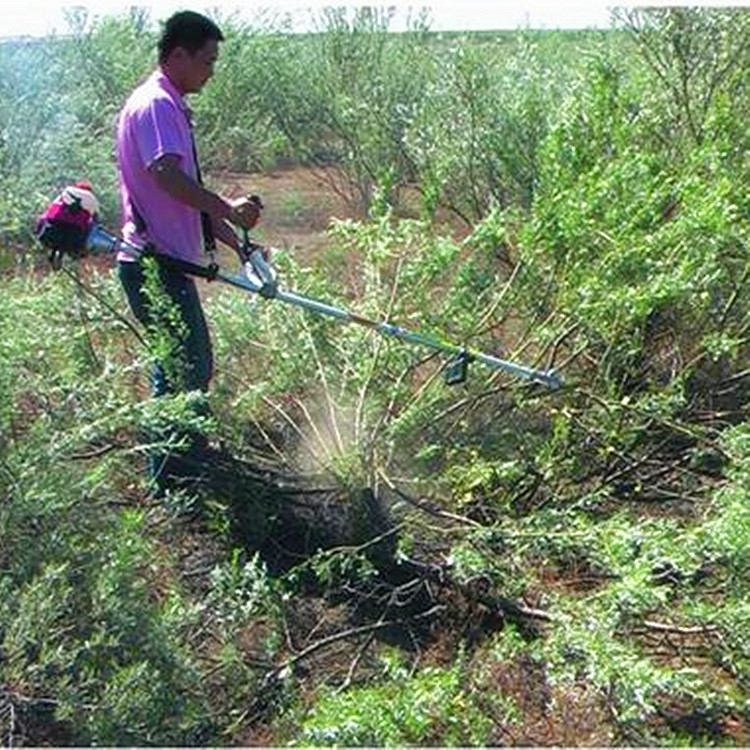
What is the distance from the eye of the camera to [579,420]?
182 inches

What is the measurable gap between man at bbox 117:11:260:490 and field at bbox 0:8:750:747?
0.58 feet

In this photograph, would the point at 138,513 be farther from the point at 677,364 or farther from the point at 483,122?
the point at 483,122

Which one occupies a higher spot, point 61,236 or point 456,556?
point 61,236

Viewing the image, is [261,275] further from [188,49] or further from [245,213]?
[188,49]

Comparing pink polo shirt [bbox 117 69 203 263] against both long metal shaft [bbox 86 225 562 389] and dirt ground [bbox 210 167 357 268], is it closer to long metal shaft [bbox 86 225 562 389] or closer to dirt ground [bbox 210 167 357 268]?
long metal shaft [bbox 86 225 562 389]

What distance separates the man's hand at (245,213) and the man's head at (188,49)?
0.46 metres

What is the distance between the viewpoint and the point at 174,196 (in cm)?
439

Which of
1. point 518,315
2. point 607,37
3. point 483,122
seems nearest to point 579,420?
point 518,315

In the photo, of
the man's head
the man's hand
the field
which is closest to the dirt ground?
the field

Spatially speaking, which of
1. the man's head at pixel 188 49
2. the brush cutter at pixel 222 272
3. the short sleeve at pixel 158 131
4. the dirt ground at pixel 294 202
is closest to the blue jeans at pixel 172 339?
the brush cutter at pixel 222 272

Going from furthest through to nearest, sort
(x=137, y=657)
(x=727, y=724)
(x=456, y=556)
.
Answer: (x=456, y=556)
(x=727, y=724)
(x=137, y=657)

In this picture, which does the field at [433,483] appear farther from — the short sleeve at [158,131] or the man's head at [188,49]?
the man's head at [188,49]

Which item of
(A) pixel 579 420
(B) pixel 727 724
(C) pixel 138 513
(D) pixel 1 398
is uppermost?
(D) pixel 1 398

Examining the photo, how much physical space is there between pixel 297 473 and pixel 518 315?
972mm
